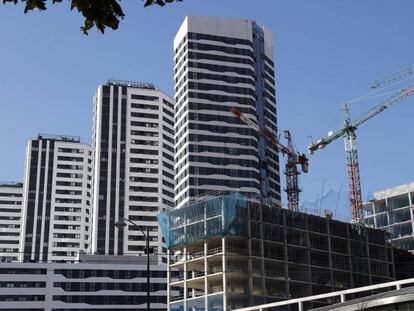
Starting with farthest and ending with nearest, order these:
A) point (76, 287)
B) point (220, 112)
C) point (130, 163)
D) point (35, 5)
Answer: point (130, 163) < point (220, 112) < point (76, 287) < point (35, 5)

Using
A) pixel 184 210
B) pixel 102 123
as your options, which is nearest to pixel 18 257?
pixel 102 123

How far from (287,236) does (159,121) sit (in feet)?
286

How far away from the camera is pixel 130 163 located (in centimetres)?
18075

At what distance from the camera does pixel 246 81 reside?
162250 mm

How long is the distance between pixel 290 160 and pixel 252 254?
71.9 meters

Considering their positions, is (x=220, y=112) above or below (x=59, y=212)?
above

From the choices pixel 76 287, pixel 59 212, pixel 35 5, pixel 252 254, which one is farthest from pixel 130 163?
pixel 35 5

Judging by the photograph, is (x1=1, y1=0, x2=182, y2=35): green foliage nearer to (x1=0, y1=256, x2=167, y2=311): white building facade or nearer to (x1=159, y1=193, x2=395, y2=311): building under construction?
(x1=159, y1=193, x2=395, y2=311): building under construction

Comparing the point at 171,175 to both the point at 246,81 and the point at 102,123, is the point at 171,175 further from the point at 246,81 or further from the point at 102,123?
the point at 246,81

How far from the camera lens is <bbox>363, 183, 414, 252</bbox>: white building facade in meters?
151

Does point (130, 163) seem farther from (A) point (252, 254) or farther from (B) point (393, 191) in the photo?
(A) point (252, 254)

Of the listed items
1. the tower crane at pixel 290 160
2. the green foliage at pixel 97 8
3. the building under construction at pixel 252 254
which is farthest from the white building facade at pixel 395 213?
the green foliage at pixel 97 8

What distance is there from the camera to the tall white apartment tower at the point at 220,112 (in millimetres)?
152163

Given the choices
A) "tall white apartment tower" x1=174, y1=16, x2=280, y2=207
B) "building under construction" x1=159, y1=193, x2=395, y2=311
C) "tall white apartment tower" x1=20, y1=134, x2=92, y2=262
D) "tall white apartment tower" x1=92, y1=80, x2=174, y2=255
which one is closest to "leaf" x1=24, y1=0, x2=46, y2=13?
"building under construction" x1=159, y1=193, x2=395, y2=311
